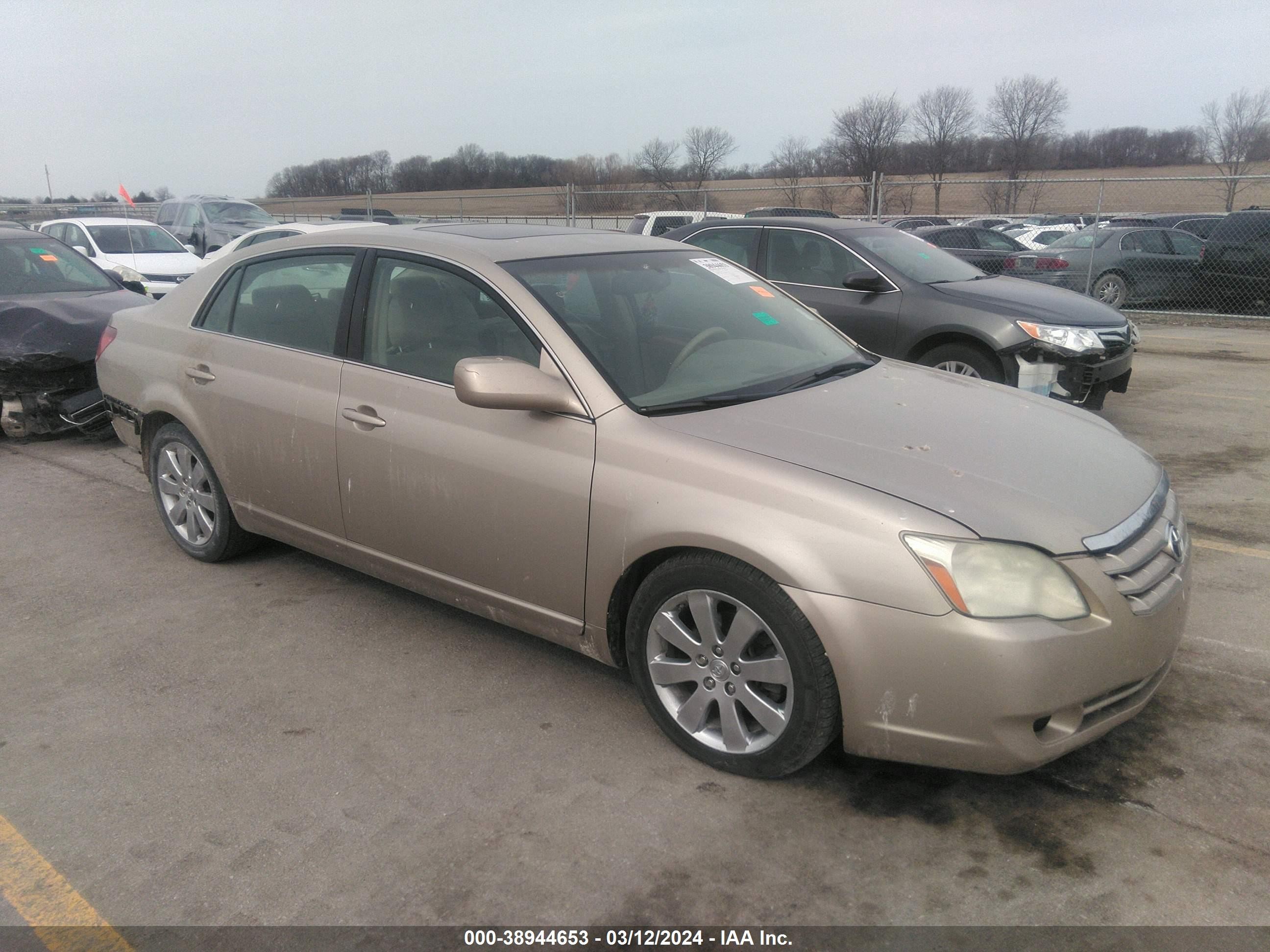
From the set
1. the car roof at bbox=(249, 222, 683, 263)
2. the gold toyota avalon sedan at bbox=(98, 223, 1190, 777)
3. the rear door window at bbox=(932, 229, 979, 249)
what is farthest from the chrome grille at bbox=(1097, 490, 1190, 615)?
the rear door window at bbox=(932, 229, 979, 249)

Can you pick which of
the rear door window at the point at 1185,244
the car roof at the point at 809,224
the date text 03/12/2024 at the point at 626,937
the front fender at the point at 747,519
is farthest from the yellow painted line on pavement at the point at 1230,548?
the rear door window at the point at 1185,244

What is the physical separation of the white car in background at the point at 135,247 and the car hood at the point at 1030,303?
1103 cm

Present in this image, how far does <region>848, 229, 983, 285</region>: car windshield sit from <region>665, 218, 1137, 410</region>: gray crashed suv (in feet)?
0.04

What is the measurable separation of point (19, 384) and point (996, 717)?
7.32 meters


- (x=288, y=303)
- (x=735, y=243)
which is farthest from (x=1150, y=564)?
(x=735, y=243)

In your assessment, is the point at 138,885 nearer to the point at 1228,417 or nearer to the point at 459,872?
the point at 459,872

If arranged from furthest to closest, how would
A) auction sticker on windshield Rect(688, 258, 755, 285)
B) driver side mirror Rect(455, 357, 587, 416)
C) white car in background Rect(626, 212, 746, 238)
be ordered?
white car in background Rect(626, 212, 746, 238) → auction sticker on windshield Rect(688, 258, 755, 285) → driver side mirror Rect(455, 357, 587, 416)

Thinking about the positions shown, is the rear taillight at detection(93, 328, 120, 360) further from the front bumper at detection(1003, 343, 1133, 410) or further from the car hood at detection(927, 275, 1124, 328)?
the front bumper at detection(1003, 343, 1133, 410)

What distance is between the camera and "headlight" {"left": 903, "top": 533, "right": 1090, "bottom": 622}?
2648 mm

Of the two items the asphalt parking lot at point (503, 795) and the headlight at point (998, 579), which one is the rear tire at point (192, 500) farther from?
the headlight at point (998, 579)

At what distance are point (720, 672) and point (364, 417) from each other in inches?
69.8

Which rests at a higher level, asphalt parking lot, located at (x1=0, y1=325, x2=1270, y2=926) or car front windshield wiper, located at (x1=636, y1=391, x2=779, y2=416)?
car front windshield wiper, located at (x1=636, y1=391, x2=779, y2=416)

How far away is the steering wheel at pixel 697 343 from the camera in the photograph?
3623mm

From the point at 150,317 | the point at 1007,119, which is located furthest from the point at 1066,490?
the point at 1007,119
